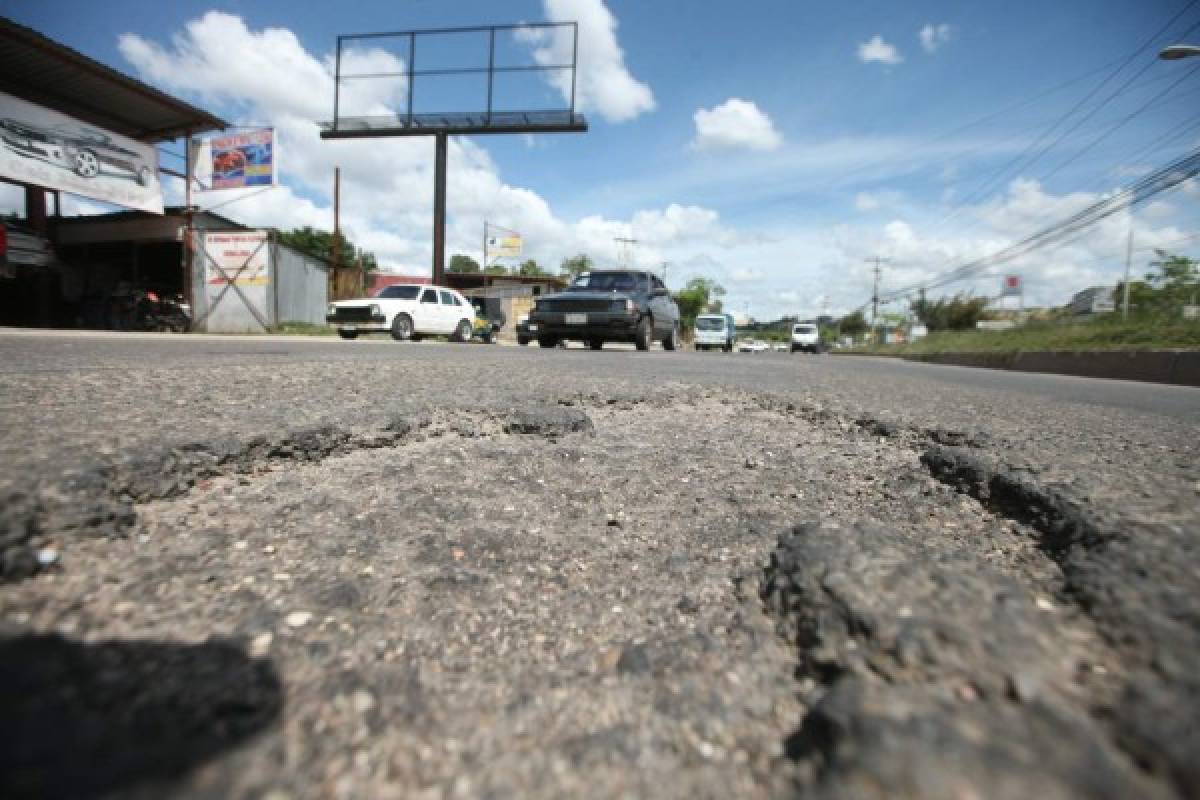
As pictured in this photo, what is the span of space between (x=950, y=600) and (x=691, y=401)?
2.11 metres

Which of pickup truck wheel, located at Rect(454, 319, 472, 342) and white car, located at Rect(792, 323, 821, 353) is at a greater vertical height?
white car, located at Rect(792, 323, 821, 353)

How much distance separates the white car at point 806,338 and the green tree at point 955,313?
29836 mm

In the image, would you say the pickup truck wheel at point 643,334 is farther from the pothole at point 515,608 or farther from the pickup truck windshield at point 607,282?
the pothole at point 515,608

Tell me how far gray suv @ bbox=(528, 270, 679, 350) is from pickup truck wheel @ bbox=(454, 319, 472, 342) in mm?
6701

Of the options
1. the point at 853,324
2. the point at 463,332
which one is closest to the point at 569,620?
the point at 463,332

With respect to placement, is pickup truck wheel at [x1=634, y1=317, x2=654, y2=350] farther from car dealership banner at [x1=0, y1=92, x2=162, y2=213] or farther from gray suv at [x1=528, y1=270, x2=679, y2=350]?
car dealership banner at [x1=0, y1=92, x2=162, y2=213]

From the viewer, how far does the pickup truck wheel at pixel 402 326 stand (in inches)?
540

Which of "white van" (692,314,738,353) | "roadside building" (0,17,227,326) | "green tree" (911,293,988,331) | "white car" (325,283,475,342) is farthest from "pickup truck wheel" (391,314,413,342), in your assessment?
"green tree" (911,293,988,331)

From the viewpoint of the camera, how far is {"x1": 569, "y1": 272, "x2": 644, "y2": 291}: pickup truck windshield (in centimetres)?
1004

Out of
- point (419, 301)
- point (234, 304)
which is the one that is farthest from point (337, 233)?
point (419, 301)

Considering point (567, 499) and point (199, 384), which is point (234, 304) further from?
point (567, 499)

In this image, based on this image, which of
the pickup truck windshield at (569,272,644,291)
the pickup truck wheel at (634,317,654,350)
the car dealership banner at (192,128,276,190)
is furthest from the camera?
the car dealership banner at (192,128,276,190)

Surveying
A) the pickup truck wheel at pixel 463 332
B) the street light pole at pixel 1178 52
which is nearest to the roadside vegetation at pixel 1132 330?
the street light pole at pixel 1178 52

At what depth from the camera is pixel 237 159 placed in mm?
16344
